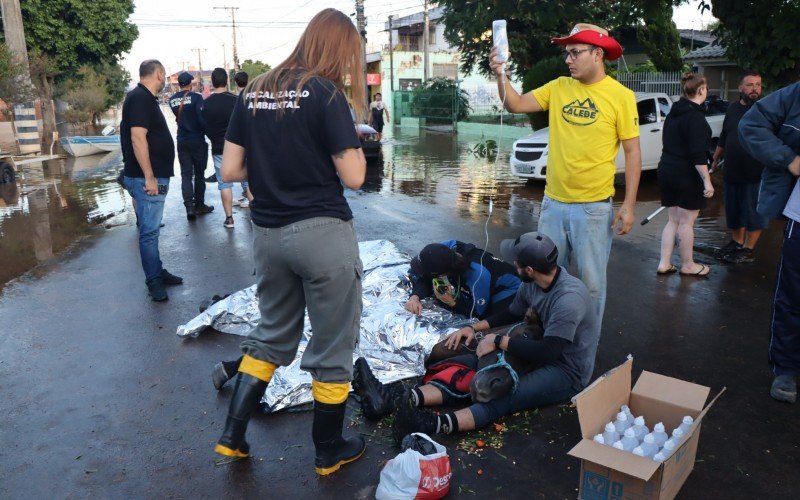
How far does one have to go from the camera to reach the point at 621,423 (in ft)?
9.98

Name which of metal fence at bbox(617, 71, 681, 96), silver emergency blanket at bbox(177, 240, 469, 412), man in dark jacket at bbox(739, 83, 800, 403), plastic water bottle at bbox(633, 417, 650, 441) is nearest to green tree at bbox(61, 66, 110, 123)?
metal fence at bbox(617, 71, 681, 96)

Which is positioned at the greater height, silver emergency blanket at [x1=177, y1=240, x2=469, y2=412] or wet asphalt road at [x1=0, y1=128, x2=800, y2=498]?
silver emergency blanket at [x1=177, y1=240, x2=469, y2=412]

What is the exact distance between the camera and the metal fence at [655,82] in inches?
691

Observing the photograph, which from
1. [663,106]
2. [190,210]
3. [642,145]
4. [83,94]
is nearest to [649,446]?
[190,210]

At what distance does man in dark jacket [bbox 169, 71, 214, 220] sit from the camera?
28.6 ft

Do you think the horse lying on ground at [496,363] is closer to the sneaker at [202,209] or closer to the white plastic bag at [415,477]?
the white plastic bag at [415,477]

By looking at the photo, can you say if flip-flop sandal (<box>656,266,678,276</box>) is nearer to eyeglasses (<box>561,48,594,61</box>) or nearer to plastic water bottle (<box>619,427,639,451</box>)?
eyeglasses (<box>561,48,594,61</box>)

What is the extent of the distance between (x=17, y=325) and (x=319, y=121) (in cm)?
385

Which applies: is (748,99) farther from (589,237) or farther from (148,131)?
(148,131)

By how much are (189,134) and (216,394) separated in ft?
19.2

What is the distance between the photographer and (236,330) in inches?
187

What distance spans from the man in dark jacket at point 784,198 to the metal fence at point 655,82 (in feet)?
49.1

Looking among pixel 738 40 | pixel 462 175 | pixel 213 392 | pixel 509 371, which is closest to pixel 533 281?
pixel 509 371

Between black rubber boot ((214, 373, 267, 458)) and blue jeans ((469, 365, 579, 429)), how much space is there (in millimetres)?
1141
